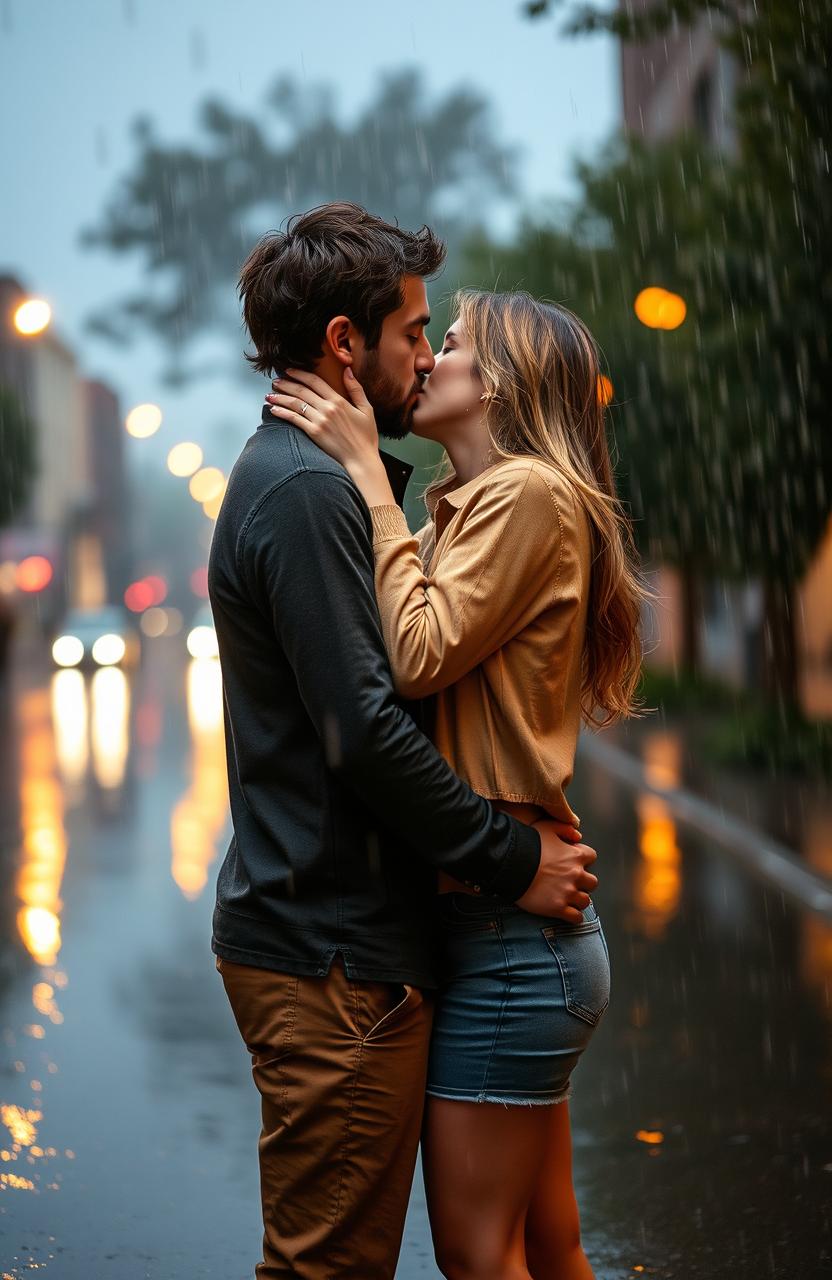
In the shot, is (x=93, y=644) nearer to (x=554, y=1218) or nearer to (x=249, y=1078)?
(x=249, y=1078)

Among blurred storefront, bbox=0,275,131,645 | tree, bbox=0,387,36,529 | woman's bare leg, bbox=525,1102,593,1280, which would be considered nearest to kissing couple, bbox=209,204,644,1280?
woman's bare leg, bbox=525,1102,593,1280

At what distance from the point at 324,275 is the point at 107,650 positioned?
39387mm

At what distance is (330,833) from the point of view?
8.24ft

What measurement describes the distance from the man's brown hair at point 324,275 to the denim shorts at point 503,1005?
920mm

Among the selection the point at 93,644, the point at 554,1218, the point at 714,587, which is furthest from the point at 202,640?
the point at 554,1218

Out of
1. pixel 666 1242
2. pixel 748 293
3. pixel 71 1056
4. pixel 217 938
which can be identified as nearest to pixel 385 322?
pixel 217 938

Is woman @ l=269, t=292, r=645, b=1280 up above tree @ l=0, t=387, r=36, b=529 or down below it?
below

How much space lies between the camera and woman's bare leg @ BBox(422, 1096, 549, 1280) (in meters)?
2.59

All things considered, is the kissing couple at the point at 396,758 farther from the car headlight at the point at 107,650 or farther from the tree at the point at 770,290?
the car headlight at the point at 107,650

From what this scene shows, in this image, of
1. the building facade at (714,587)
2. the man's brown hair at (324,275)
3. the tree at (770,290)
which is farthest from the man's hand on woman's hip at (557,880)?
the building facade at (714,587)

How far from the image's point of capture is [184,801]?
14.5m

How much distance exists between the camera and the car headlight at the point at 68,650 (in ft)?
135

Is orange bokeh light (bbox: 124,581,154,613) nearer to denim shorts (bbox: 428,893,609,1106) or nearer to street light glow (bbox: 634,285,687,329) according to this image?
street light glow (bbox: 634,285,687,329)

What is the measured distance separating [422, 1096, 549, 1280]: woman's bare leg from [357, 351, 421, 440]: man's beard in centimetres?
109
